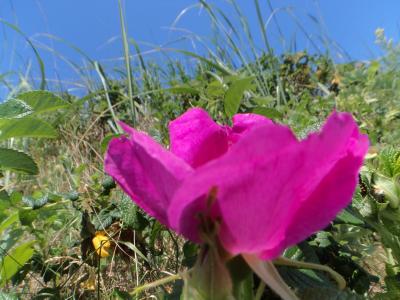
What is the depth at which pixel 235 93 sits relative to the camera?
0.64 m

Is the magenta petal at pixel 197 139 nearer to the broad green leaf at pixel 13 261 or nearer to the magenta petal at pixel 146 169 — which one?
the magenta petal at pixel 146 169

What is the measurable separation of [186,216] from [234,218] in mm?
28

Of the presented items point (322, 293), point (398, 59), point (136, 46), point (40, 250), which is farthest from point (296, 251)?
point (398, 59)

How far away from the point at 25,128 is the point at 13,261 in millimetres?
263

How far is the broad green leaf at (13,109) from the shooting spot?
0.53 metres

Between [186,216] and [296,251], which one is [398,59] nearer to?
[296,251]

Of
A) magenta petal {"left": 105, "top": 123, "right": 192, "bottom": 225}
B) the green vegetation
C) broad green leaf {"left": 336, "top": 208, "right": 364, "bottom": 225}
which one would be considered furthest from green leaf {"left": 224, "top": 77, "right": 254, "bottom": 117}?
magenta petal {"left": 105, "top": 123, "right": 192, "bottom": 225}

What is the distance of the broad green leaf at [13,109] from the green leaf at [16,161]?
47mm

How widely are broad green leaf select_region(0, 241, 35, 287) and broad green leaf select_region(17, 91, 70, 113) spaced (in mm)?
236

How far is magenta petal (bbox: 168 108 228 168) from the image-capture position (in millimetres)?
354

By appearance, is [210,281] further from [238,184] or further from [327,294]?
[327,294]

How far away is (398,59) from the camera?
229cm

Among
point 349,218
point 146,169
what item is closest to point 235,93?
point 349,218

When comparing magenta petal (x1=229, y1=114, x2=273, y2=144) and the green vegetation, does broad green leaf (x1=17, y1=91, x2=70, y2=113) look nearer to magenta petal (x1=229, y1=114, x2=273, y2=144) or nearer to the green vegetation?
the green vegetation
